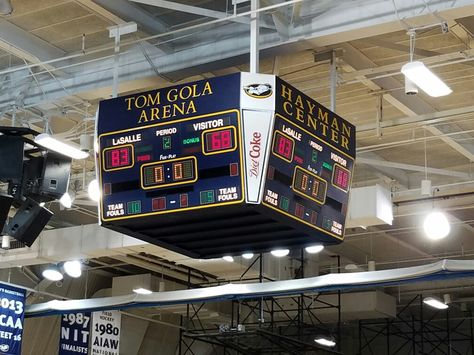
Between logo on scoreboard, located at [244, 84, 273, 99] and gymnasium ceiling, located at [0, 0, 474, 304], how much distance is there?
3.24ft

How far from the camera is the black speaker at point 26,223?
35.3ft

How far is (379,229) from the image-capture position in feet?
59.9

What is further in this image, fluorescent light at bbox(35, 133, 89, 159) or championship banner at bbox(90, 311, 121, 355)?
championship banner at bbox(90, 311, 121, 355)

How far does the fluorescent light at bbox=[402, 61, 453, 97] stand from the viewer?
8508 millimetres

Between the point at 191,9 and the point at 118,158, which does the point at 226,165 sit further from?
the point at 191,9

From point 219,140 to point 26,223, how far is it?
3632mm

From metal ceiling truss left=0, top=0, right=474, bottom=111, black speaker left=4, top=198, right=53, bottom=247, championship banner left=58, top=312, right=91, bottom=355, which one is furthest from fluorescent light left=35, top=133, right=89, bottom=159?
championship banner left=58, top=312, right=91, bottom=355

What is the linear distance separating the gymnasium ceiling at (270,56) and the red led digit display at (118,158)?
1653mm

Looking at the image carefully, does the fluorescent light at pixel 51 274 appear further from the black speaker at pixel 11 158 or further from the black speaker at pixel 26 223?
the black speaker at pixel 11 158

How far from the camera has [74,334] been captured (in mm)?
17438

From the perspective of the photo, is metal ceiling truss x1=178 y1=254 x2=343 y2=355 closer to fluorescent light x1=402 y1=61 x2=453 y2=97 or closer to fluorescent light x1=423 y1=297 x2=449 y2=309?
fluorescent light x1=423 y1=297 x2=449 y2=309

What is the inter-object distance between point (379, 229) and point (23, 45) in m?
9.33

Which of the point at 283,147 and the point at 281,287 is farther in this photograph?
the point at 281,287

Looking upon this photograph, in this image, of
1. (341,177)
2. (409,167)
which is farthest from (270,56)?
(409,167)
